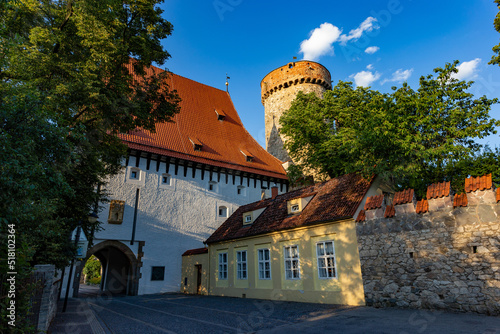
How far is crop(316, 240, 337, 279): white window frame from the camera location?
1210cm

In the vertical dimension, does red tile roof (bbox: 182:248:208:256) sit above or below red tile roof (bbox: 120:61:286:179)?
below

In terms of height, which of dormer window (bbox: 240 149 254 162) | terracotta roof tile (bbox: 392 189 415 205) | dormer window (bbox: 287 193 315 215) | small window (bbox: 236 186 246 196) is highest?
dormer window (bbox: 240 149 254 162)

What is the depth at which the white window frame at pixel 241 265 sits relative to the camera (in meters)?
16.3

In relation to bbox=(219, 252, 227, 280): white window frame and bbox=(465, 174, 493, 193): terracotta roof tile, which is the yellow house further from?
bbox=(465, 174, 493, 193): terracotta roof tile

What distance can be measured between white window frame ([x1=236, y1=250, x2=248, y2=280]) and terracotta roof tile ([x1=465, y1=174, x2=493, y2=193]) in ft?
34.9

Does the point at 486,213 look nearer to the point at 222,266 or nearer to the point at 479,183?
the point at 479,183

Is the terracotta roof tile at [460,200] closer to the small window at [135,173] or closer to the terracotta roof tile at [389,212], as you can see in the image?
the terracotta roof tile at [389,212]

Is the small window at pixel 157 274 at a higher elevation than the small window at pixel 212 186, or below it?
below

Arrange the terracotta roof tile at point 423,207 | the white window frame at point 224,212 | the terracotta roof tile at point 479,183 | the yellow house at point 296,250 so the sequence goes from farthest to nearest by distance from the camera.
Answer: the white window frame at point 224,212, the yellow house at point 296,250, the terracotta roof tile at point 423,207, the terracotta roof tile at point 479,183

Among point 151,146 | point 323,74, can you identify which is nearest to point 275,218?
point 151,146

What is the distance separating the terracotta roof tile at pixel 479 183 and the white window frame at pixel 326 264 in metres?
5.11

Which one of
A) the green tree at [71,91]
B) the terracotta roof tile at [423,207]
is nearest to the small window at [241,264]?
the green tree at [71,91]

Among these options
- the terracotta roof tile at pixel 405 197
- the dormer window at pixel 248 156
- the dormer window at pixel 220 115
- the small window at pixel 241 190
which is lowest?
the terracotta roof tile at pixel 405 197

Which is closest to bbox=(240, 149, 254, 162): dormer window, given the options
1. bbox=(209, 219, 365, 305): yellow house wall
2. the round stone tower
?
the round stone tower
